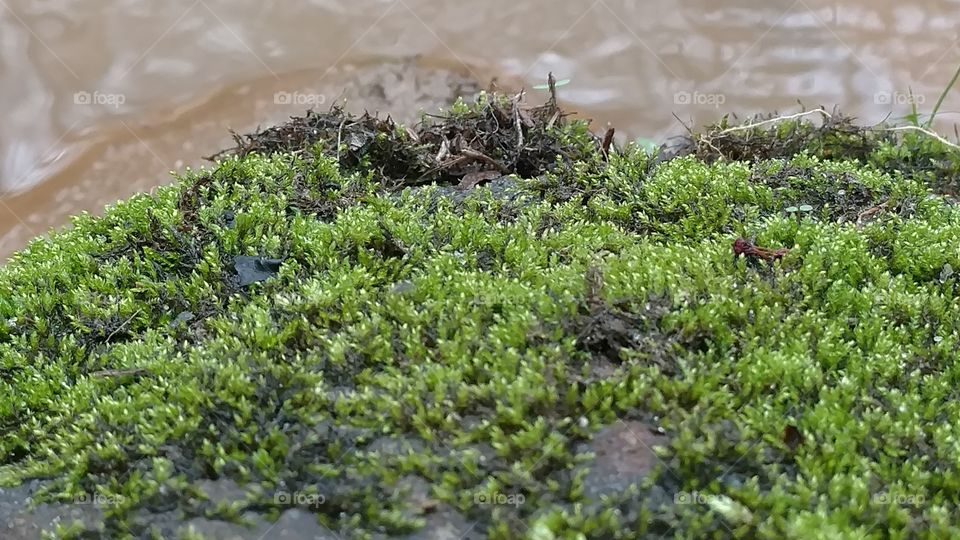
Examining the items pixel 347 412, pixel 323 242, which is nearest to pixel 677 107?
pixel 323 242

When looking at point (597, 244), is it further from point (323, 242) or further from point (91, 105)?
point (91, 105)

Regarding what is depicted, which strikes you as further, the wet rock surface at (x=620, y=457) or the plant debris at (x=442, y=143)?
the plant debris at (x=442, y=143)

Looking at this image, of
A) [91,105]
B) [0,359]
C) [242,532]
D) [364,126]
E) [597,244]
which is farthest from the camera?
[91,105]

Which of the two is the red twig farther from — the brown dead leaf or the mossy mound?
the brown dead leaf

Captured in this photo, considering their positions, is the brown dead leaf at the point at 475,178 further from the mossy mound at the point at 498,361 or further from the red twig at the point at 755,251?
the red twig at the point at 755,251

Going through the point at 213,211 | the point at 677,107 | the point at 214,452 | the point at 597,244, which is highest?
the point at 677,107

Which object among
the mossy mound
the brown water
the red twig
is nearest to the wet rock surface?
the mossy mound

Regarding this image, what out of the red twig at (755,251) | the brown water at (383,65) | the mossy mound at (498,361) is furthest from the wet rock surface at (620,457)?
the brown water at (383,65)
